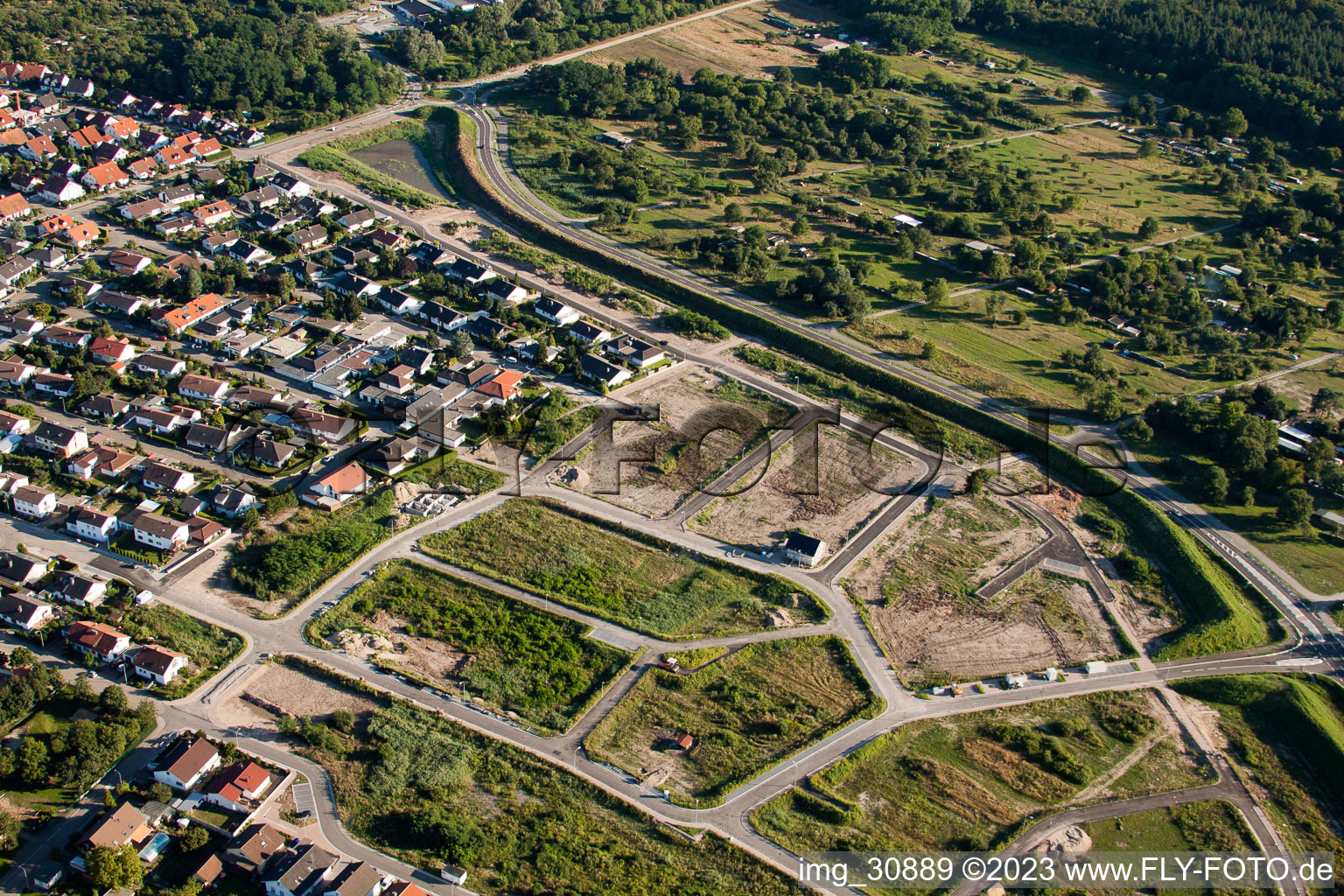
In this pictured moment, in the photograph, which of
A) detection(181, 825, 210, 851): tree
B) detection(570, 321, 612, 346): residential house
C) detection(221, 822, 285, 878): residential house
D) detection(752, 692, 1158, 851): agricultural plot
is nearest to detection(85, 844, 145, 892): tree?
detection(181, 825, 210, 851): tree

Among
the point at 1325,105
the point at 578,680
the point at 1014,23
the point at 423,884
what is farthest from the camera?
the point at 1014,23

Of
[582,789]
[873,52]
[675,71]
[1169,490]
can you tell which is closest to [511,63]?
[675,71]

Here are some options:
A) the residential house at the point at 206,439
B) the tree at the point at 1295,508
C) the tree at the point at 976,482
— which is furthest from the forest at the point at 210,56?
the tree at the point at 1295,508

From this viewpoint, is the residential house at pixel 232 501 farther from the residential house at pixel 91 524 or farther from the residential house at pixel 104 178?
the residential house at pixel 104 178

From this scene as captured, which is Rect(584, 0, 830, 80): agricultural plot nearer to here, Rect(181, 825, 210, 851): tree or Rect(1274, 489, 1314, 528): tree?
Rect(1274, 489, 1314, 528): tree

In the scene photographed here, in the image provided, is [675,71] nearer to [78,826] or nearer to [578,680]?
[578,680]

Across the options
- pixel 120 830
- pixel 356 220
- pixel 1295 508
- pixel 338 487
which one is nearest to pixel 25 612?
pixel 120 830

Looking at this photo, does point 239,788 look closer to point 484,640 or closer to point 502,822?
point 502,822
